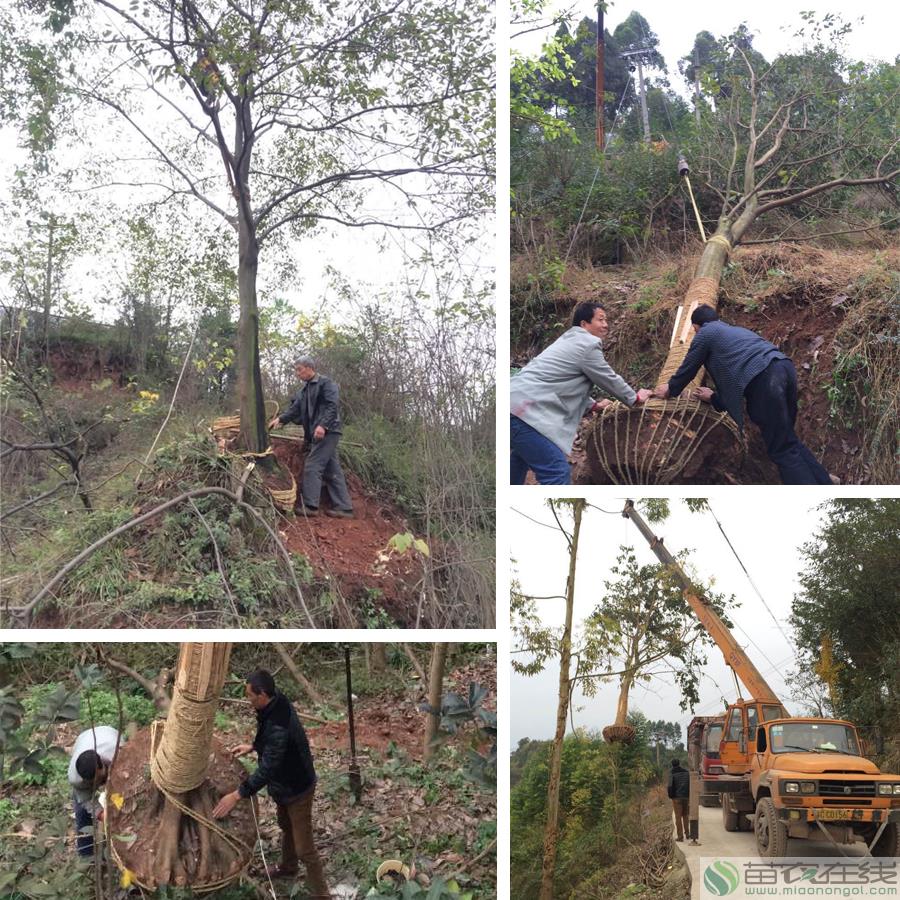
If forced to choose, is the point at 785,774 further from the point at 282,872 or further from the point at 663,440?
the point at 282,872

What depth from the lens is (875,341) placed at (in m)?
4.20

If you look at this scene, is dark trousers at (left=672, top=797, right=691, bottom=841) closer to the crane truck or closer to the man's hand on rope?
the crane truck

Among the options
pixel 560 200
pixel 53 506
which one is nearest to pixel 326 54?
pixel 560 200

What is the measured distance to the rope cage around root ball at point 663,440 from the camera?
4.03 meters

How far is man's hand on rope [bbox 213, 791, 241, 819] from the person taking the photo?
12.1 feet

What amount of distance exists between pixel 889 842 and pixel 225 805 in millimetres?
2649

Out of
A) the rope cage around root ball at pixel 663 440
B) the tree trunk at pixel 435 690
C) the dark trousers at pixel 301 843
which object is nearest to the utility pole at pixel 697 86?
the rope cage around root ball at pixel 663 440

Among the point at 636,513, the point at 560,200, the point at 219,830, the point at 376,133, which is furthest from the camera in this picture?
the point at 376,133

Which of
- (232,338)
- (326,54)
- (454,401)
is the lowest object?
(454,401)

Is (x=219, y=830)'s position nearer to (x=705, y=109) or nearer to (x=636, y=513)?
(x=636, y=513)

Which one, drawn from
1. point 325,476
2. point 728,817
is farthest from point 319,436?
point 728,817

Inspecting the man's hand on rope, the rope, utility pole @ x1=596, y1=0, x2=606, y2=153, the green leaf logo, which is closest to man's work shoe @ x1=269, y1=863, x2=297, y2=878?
the man's hand on rope

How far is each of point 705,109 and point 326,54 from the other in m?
1.95

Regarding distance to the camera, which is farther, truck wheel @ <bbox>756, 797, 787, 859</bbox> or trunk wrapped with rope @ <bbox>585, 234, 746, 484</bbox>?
trunk wrapped with rope @ <bbox>585, 234, 746, 484</bbox>
